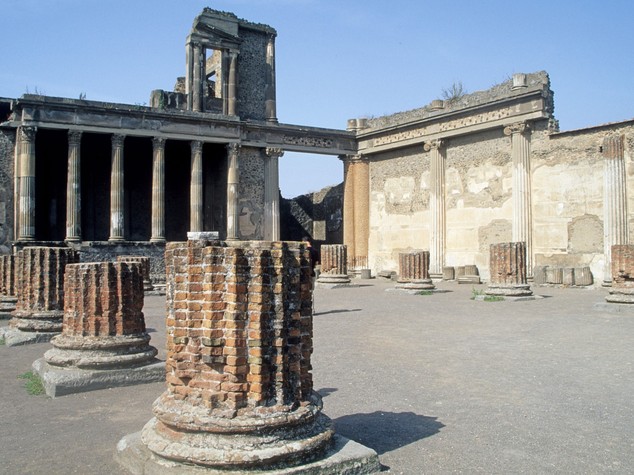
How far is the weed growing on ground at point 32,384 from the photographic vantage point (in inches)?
237

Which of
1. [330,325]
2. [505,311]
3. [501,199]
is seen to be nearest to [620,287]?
[505,311]

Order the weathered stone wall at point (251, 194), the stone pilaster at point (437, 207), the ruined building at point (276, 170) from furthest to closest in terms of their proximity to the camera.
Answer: the weathered stone wall at point (251, 194), the stone pilaster at point (437, 207), the ruined building at point (276, 170)

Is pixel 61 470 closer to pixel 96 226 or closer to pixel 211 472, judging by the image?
pixel 211 472

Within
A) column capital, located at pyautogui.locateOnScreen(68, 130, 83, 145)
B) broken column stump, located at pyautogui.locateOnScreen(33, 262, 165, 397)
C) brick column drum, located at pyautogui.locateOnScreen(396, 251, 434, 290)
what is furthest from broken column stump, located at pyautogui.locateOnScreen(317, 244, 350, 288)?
broken column stump, located at pyautogui.locateOnScreen(33, 262, 165, 397)

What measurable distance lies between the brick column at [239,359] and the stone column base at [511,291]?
36.8 feet

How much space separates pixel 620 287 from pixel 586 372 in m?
6.61

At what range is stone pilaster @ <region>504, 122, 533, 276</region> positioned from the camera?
18.8 metres

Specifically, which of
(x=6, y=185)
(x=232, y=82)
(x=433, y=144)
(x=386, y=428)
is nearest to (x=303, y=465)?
(x=386, y=428)

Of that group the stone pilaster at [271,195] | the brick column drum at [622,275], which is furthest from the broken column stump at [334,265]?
the brick column drum at [622,275]

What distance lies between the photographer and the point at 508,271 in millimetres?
14617

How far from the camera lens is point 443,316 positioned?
11.1m

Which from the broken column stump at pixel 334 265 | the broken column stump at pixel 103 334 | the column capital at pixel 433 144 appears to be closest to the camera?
the broken column stump at pixel 103 334

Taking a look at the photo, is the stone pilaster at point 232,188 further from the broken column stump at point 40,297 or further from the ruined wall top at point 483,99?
the broken column stump at point 40,297

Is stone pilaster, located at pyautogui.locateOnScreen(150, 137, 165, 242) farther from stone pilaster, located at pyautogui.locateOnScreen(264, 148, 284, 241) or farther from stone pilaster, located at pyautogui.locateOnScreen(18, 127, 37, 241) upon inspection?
stone pilaster, located at pyautogui.locateOnScreen(264, 148, 284, 241)
